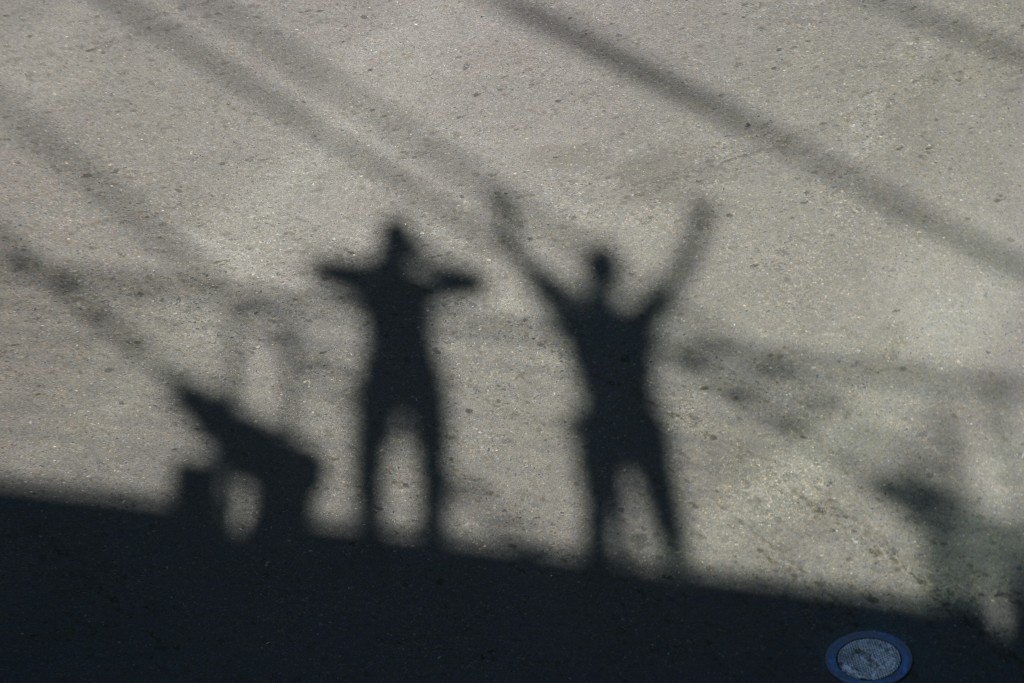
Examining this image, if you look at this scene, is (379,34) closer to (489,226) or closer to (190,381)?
(489,226)

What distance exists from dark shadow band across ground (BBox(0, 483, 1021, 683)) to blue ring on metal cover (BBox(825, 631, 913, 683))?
0.10 feet

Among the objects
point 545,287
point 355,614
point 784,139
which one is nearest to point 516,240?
point 545,287

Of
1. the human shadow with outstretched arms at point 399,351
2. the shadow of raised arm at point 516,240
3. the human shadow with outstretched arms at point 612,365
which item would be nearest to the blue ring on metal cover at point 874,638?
the human shadow with outstretched arms at point 612,365

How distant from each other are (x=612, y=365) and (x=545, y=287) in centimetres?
51

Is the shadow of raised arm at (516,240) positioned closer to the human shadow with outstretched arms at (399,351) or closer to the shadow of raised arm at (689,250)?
the human shadow with outstretched arms at (399,351)

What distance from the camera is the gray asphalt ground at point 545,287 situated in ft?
12.8

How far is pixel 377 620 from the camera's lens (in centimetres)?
370

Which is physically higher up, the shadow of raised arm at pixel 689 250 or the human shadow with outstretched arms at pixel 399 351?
the shadow of raised arm at pixel 689 250

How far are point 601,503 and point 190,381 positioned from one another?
1661 mm

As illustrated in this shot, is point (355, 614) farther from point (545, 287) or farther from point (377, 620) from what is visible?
point (545, 287)

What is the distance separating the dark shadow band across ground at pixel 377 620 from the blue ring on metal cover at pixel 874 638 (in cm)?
3

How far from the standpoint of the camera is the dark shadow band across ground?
356cm

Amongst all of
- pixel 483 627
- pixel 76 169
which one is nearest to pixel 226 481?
pixel 483 627

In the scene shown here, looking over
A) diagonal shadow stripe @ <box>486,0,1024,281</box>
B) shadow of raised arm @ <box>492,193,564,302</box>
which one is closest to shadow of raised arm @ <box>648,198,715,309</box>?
shadow of raised arm @ <box>492,193,564,302</box>
